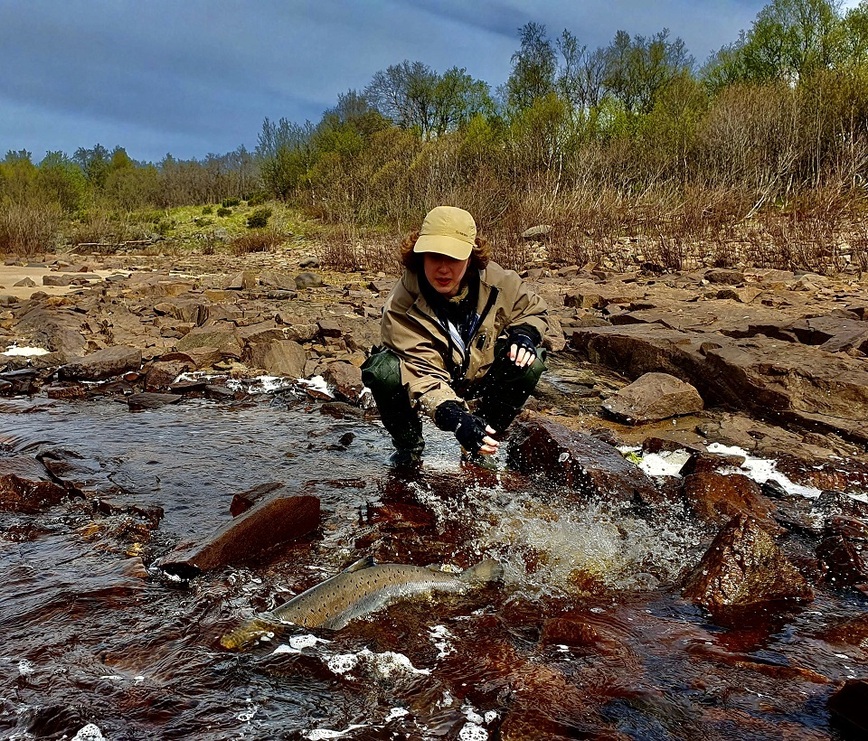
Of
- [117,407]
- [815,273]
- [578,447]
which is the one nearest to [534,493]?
[578,447]

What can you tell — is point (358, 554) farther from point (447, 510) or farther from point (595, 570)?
point (595, 570)

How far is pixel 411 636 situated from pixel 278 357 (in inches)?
213

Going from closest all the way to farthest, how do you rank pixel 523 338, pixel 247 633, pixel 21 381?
pixel 247 633
pixel 523 338
pixel 21 381

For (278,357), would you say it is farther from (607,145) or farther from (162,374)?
(607,145)

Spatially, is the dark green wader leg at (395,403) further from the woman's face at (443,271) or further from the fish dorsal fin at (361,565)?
the fish dorsal fin at (361,565)

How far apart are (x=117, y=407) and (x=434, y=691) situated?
16.9 feet

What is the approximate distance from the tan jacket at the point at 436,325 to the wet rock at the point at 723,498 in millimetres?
1304

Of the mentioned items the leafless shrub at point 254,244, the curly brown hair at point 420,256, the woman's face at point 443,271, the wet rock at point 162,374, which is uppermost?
the leafless shrub at point 254,244

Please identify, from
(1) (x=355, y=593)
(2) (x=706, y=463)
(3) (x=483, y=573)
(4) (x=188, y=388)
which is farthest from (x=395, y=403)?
(4) (x=188, y=388)

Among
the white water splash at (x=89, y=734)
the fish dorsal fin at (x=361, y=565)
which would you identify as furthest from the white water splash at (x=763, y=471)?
the white water splash at (x=89, y=734)

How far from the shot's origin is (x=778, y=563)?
309cm

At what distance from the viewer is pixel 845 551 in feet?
10.9

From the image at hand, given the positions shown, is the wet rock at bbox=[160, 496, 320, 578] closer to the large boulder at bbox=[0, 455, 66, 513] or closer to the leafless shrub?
the large boulder at bbox=[0, 455, 66, 513]

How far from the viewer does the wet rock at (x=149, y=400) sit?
6.56m
